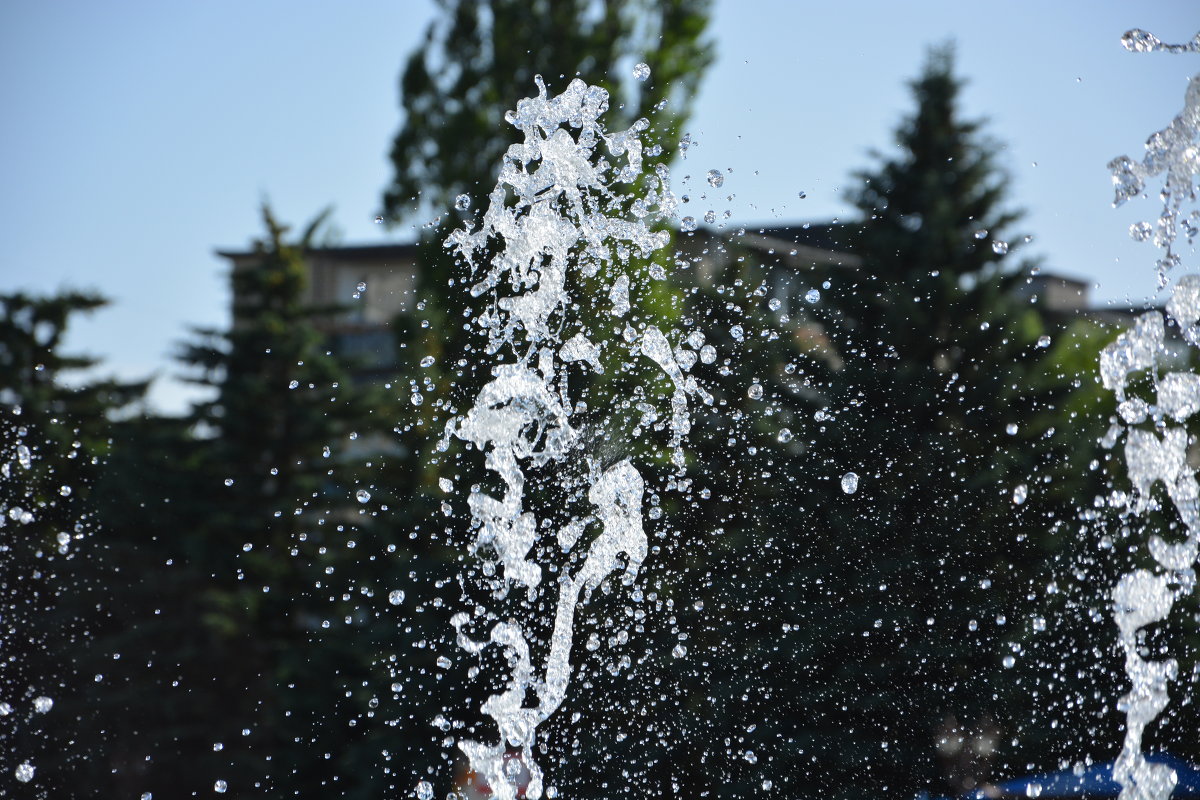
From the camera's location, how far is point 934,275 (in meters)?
10.2

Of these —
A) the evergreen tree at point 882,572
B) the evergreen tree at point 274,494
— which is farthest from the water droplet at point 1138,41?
the evergreen tree at point 274,494

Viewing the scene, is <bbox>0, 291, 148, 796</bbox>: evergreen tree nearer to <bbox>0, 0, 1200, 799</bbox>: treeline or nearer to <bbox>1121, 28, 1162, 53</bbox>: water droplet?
<bbox>0, 0, 1200, 799</bbox>: treeline

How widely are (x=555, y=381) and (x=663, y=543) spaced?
1.61 meters

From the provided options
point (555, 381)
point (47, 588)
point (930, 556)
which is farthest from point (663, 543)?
point (47, 588)

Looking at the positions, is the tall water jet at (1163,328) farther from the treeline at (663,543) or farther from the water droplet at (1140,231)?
the treeline at (663,543)

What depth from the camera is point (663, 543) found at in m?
8.73

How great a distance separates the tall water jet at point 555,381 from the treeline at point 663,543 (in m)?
0.27

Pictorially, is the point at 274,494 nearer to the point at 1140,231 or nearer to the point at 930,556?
the point at 930,556

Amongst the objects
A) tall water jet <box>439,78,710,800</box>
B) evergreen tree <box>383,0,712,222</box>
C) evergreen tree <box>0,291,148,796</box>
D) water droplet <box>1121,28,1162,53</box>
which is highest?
evergreen tree <box>383,0,712,222</box>

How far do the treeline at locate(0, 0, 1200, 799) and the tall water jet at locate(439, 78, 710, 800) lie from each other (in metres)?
0.27

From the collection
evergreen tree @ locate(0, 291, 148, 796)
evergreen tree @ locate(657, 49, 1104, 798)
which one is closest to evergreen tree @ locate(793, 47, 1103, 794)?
evergreen tree @ locate(657, 49, 1104, 798)

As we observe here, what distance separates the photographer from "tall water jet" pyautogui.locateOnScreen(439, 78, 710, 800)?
496 centimetres

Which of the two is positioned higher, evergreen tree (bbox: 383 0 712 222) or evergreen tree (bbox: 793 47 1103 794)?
evergreen tree (bbox: 383 0 712 222)

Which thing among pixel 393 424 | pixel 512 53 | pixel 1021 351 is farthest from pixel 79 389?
pixel 1021 351
